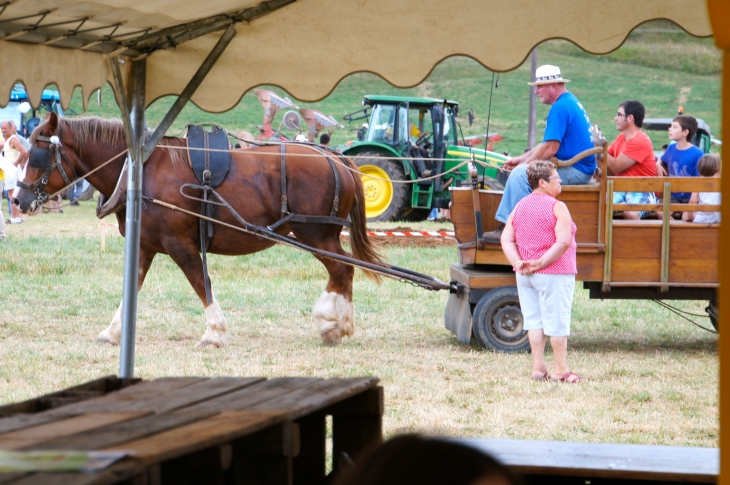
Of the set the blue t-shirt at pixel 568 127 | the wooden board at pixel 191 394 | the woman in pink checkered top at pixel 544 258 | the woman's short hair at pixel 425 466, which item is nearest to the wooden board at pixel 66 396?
the wooden board at pixel 191 394

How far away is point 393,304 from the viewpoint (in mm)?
10180

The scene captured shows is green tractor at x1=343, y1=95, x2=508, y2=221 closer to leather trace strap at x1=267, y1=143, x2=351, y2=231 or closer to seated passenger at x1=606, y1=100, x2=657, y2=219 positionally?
leather trace strap at x1=267, y1=143, x2=351, y2=231

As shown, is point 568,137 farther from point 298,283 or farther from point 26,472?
point 26,472

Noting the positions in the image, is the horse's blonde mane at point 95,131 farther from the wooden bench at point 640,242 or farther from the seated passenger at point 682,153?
the seated passenger at point 682,153

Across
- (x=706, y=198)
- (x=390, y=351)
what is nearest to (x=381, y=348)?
(x=390, y=351)

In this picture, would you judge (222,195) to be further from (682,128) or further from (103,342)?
(682,128)

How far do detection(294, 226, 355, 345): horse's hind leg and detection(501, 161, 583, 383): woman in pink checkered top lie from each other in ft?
6.48

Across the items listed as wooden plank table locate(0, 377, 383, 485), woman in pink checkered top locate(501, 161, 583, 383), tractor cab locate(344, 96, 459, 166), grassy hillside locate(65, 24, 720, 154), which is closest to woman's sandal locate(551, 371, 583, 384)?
woman in pink checkered top locate(501, 161, 583, 383)

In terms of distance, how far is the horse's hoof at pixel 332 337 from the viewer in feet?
25.9

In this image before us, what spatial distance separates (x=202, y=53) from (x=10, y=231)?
43.0 ft

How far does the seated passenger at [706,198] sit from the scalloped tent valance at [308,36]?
10.8ft

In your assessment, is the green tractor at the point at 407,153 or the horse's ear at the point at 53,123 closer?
the horse's ear at the point at 53,123

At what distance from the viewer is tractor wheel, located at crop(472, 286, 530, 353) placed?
24.3 ft

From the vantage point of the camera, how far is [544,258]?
245 inches
